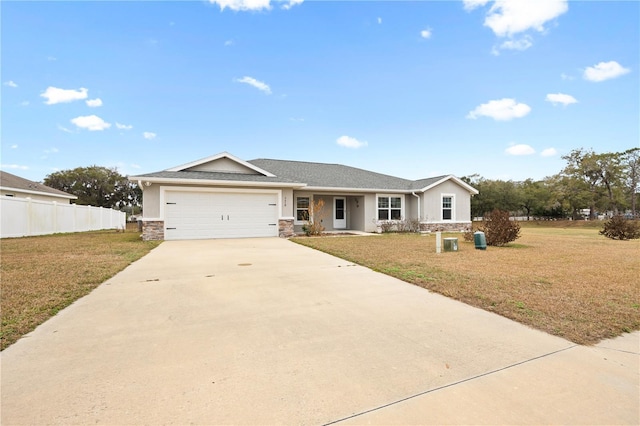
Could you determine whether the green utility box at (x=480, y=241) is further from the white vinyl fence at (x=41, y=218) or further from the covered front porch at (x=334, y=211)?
the white vinyl fence at (x=41, y=218)

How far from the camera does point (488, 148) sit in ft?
75.5

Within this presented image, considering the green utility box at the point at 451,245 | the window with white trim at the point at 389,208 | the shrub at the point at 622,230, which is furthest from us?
the window with white trim at the point at 389,208

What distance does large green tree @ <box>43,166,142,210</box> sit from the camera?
4059cm

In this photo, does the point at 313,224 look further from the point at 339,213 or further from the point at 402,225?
the point at 402,225

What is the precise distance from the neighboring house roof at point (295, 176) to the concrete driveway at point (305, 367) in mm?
9852

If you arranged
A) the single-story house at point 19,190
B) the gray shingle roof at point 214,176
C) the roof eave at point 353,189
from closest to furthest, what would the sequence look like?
1. the gray shingle roof at point 214,176
2. the roof eave at point 353,189
3. the single-story house at point 19,190

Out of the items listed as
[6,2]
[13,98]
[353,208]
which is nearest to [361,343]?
[6,2]

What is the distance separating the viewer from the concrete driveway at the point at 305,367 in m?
2.03

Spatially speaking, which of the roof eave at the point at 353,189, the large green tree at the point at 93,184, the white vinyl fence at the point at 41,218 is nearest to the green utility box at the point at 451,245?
the roof eave at the point at 353,189

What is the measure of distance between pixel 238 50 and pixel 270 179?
705cm

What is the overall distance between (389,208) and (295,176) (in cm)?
619

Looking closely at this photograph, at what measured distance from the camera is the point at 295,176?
18.2 metres

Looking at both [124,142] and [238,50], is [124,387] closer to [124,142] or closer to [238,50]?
[238,50]

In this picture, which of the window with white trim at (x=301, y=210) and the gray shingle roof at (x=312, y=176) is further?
the window with white trim at (x=301, y=210)
